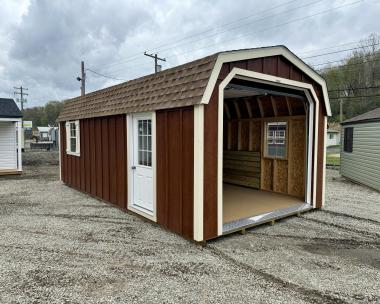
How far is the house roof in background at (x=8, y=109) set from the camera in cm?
1121

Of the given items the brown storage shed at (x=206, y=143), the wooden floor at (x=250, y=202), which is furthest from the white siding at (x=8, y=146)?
the wooden floor at (x=250, y=202)

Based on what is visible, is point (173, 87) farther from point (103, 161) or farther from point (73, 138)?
point (73, 138)

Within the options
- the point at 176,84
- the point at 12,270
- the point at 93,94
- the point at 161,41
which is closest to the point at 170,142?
the point at 176,84

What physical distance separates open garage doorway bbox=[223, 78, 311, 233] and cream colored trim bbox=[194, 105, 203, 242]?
111 cm

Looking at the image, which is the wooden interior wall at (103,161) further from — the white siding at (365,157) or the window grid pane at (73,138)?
the white siding at (365,157)

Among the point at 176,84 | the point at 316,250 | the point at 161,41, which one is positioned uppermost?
the point at 161,41

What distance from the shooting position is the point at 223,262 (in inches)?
139

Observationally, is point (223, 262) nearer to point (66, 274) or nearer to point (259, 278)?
point (259, 278)

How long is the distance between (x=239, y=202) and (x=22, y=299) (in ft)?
14.6

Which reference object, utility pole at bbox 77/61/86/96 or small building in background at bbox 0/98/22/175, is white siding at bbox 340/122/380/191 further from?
utility pole at bbox 77/61/86/96

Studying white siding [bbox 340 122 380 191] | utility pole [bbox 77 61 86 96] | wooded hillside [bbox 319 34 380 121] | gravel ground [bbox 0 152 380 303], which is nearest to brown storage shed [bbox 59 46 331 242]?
gravel ground [bbox 0 152 380 303]

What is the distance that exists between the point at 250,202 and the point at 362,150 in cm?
535

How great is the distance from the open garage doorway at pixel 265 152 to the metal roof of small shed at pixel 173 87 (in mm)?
653

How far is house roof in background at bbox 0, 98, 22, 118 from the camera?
1121 cm
